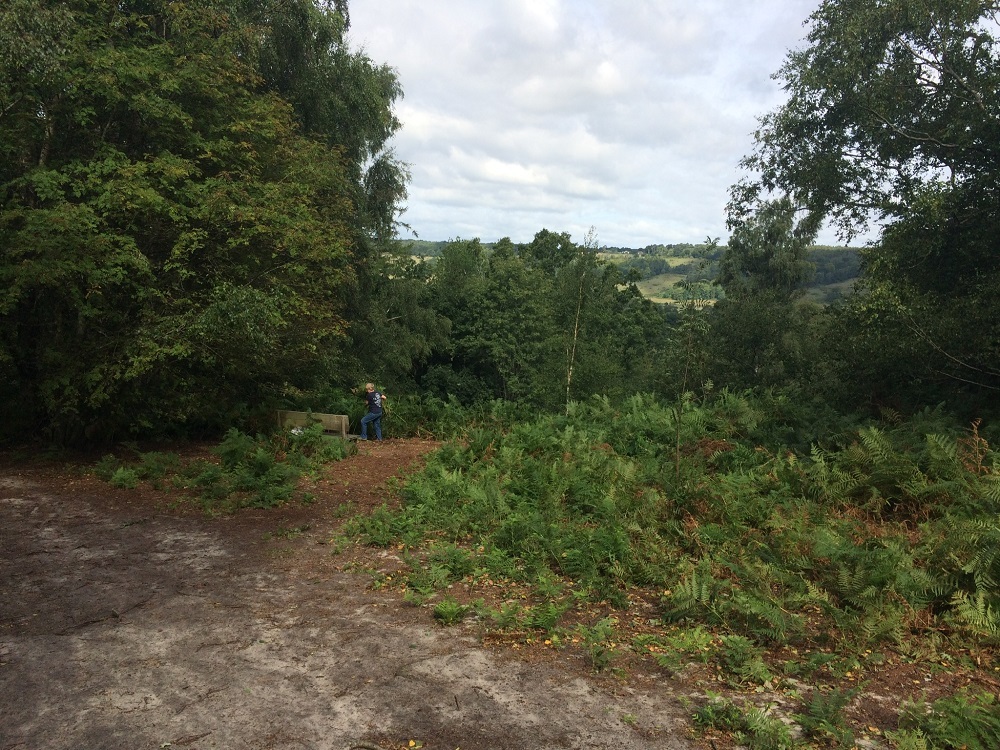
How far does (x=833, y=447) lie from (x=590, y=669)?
784cm

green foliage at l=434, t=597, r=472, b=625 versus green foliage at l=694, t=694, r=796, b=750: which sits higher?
green foliage at l=694, t=694, r=796, b=750

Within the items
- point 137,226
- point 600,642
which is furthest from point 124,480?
point 600,642

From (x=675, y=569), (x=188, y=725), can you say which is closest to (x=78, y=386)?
(x=188, y=725)

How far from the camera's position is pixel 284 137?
14.6 meters

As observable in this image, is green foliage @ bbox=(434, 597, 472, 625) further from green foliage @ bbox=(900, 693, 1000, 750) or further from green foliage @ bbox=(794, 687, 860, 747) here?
green foliage @ bbox=(900, 693, 1000, 750)

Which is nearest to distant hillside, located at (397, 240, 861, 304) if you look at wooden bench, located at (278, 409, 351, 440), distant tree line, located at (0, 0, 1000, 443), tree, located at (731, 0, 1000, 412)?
distant tree line, located at (0, 0, 1000, 443)

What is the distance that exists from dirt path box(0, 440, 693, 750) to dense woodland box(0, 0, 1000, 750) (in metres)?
0.65

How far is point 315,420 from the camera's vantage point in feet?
46.5

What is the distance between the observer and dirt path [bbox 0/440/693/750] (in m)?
4.07

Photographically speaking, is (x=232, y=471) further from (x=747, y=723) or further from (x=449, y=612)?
(x=747, y=723)

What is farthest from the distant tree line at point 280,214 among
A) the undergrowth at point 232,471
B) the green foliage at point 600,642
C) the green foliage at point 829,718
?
the green foliage at point 829,718

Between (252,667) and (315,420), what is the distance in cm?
959

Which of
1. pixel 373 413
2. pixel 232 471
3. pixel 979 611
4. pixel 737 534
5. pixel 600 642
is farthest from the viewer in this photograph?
pixel 373 413

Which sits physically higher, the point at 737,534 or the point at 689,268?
the point at 689,268
